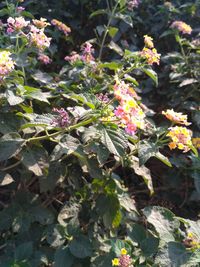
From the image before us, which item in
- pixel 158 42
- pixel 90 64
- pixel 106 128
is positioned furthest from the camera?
pixel 158 42

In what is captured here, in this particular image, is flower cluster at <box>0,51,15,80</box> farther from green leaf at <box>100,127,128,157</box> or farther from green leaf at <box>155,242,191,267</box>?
green leaf at <box>155,242,191,267</box>

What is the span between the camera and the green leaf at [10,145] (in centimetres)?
151

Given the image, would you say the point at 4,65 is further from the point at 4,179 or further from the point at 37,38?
the point at 4,179

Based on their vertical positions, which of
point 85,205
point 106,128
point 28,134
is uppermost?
point 106,128

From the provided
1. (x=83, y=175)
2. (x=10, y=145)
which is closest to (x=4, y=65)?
(x=10, y=145)

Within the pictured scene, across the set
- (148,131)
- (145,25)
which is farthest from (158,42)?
(148,131)

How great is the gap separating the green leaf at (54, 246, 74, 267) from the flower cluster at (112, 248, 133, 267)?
0.70 ft

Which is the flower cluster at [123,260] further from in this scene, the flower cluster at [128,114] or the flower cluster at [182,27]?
the flower cluster at [182,27]

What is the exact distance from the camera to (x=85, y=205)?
73.7 inches

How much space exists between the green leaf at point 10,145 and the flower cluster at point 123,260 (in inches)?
20.7

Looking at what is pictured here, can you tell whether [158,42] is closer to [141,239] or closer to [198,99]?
[198,99]

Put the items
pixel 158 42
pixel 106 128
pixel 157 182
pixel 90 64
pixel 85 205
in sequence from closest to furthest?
pixel 106 128, pixel 85 205, pixel 90 64, pixel 157 182, pixel 158 42

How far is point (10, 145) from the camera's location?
5.06ft

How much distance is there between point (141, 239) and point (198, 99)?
1330 millimetres
